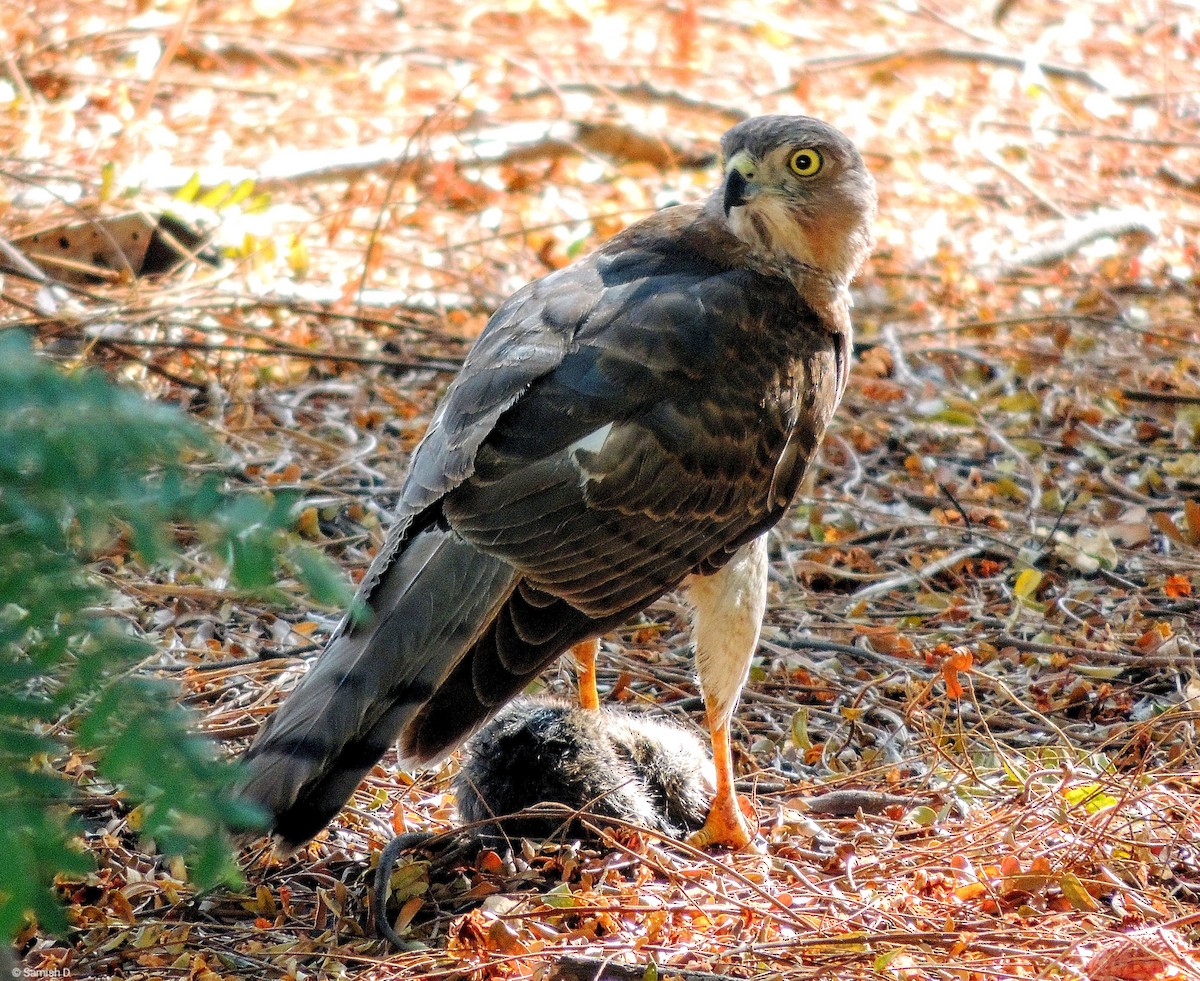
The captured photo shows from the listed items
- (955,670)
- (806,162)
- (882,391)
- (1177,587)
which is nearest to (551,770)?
(955,670)

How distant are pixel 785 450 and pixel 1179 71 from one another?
8.11 meters

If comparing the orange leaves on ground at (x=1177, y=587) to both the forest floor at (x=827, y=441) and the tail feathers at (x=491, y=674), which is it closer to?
the forest floor at (x=827, y=441)

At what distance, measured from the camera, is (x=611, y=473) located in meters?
3.46

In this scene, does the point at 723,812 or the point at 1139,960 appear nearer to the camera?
the point at 1139,960

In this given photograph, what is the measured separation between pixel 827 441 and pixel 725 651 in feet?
7.73

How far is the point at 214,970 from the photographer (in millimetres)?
3039

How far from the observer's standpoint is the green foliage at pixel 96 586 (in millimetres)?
1665

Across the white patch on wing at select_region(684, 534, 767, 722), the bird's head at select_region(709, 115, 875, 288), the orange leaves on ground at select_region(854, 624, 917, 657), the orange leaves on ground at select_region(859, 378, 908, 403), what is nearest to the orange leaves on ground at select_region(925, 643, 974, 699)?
the orange leaves on ground at select_region(854, 624, 917, 657)

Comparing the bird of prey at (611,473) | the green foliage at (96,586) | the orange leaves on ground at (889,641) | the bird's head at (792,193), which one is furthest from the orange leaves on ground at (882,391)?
the green foliage at (96,586)

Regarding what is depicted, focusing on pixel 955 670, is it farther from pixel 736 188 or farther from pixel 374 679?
pixel 374 679

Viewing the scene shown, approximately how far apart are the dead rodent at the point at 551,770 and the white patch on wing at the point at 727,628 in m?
0.26

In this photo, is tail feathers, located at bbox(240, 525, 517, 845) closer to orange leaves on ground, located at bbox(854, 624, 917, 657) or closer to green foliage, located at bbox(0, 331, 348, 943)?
green foliage, located at bbox(0, 331, 348, 943)

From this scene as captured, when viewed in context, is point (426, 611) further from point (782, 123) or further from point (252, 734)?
point (782, 123)

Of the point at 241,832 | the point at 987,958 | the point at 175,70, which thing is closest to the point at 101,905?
the point at 241,832
